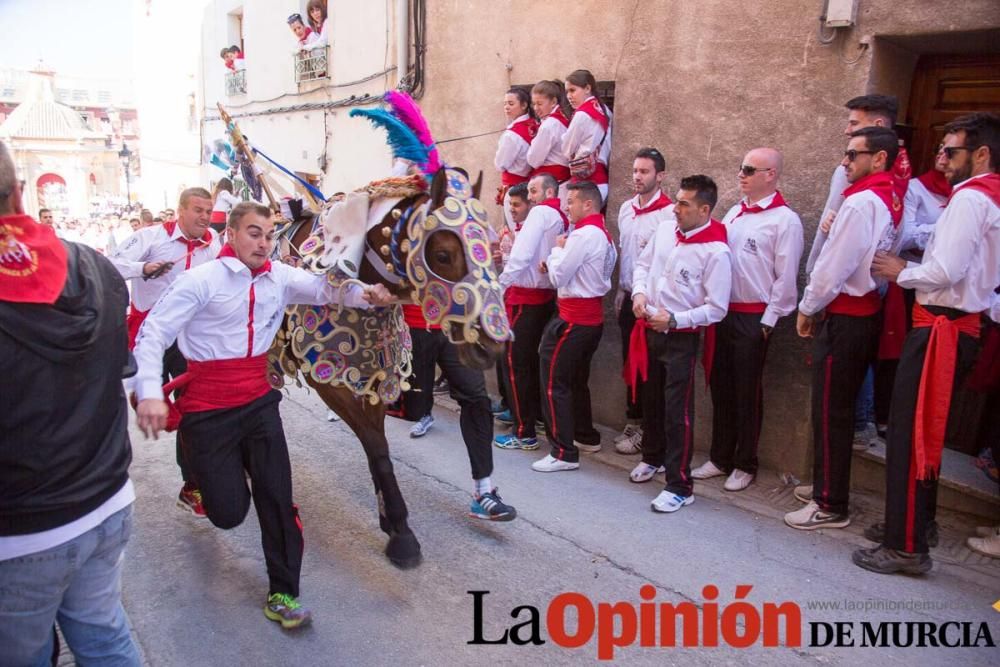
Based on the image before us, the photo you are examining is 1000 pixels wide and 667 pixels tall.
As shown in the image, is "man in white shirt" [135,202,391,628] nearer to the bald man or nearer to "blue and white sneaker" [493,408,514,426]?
the bald man

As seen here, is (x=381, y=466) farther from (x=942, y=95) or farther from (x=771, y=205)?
(x=942, y=95)

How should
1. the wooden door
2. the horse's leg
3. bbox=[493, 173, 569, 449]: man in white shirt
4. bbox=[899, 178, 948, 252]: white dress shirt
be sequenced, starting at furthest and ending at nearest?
bbox=[493, 173, 569, 449]: man in white shirt → the wooden door → bbox=[899, 178, 948, 252]: white dress shirt → the horse's leg

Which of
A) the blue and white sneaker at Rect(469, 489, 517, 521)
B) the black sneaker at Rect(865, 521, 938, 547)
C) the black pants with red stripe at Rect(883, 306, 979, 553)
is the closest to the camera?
the black pants with red stripe at Rect(883, 306, 979, 553)

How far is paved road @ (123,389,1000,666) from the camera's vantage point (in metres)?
3.23

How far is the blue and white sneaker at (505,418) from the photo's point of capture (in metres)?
6.46

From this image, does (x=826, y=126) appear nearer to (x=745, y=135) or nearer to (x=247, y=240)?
(x=745, y=135)

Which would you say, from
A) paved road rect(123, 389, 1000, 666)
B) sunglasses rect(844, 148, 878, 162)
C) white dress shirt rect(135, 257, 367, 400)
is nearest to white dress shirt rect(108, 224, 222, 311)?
paved road rect(123, 389, 1000, 666)

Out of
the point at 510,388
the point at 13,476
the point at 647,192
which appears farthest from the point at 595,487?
the point at 13,476

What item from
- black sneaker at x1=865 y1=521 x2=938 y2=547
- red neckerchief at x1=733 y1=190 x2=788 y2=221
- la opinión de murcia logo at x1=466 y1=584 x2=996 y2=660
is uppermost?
red neckerchief at x1=733 y1=190 x2=788 y2=221

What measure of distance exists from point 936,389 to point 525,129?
4.23 metres

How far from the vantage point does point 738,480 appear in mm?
5039

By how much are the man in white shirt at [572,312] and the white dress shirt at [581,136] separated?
2.62 ft

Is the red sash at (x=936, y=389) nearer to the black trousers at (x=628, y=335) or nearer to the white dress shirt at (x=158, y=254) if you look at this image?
the black trousers at (x=628, y=335)

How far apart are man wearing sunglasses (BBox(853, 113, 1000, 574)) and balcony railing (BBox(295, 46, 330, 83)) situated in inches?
350
